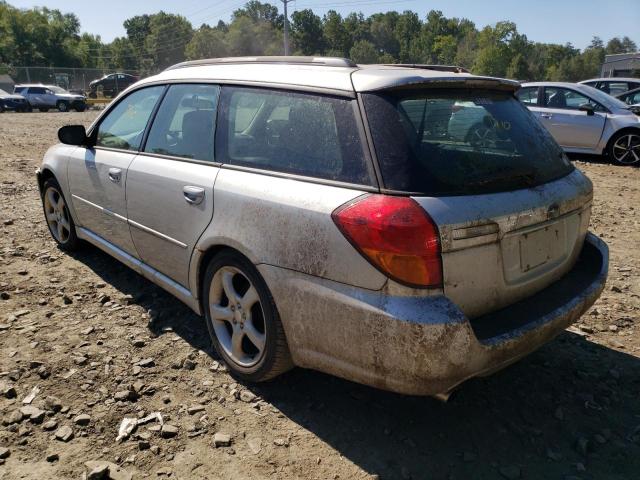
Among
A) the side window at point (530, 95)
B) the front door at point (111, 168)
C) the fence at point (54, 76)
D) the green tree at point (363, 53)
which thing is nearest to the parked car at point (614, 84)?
the side window at point (530, 95)

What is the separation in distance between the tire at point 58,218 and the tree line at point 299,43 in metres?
66.1

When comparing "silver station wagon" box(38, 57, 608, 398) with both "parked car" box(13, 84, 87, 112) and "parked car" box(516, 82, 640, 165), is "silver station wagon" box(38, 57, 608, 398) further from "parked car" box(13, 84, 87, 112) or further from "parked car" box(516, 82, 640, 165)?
"parked car" box(13, 84, 87, 112)

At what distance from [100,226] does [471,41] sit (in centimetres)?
11785

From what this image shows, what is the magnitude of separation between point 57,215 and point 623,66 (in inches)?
2532

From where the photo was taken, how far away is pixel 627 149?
10219 mm

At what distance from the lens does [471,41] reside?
110m

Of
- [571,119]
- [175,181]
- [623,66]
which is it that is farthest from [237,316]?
[623,66]

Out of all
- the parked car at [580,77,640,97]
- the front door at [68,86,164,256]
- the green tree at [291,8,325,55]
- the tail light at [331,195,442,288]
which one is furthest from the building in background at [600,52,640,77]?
the green tree at [291,8,325,55]

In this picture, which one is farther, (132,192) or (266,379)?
(132,192)

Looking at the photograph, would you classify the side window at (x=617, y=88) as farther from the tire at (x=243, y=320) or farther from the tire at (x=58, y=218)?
the tire at (x=243, y=320)

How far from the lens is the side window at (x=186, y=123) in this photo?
3.14m

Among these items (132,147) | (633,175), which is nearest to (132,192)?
(132,147)

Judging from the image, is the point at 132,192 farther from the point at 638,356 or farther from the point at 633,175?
the point at 633,175

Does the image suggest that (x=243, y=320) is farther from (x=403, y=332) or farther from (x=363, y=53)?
(x=363, y=53)
